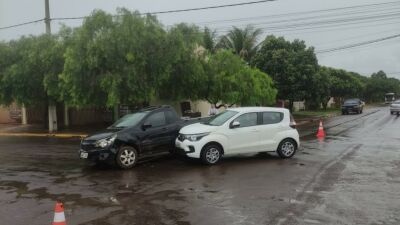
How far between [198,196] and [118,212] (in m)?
1.77

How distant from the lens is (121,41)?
68.8 feet

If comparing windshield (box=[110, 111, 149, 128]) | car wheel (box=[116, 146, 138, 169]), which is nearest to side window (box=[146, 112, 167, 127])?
windshield (box=[110, 111, 149, 128])

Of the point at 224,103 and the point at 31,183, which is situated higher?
the point at 224,103

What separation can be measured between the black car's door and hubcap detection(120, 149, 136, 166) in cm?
43

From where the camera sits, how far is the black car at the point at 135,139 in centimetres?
1274

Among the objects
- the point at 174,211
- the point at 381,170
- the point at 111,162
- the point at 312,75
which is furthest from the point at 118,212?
the point at 312,75

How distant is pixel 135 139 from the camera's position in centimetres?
1318

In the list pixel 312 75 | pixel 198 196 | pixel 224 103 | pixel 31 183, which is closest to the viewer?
pixel 198 196

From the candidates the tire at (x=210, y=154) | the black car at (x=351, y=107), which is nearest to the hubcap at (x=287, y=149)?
the tire at (x=210, y=154)

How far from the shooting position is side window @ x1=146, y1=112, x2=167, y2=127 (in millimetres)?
13789

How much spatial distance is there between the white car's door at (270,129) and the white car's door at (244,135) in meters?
0.19

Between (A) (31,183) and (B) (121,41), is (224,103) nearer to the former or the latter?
(B) (121,41)

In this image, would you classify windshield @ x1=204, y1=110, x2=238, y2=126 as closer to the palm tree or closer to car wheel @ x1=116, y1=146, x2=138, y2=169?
car wheel @ x1=116, y1=146, x2=138, y2=169

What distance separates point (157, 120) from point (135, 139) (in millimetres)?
1098
